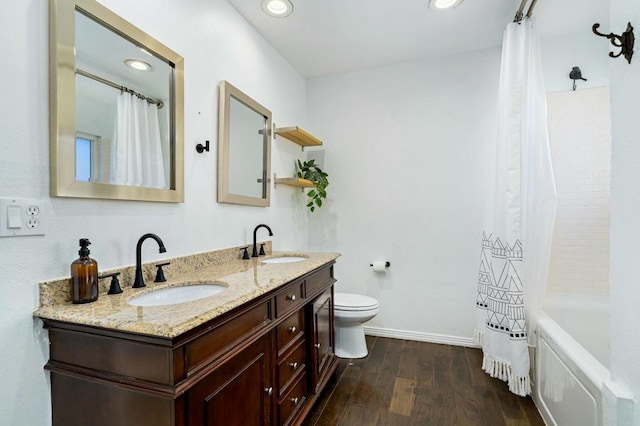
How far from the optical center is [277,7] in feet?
6.84

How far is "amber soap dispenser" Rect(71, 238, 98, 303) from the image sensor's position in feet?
3.46

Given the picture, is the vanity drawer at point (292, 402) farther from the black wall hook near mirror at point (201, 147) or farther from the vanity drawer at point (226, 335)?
the black wall hook near mirror at point (201, 147)

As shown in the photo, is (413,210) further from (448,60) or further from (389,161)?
(448,60)

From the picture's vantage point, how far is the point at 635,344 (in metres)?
0.94

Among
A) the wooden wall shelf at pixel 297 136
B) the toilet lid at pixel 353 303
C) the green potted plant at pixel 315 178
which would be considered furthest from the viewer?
the green potted plant at pixel 315 178

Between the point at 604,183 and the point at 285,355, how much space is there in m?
2.55

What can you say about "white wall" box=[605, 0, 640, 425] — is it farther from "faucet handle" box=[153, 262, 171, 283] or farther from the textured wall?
"faucet handle" box=[153, 262, 171, 283]

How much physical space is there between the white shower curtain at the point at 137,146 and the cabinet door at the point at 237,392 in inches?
34.0

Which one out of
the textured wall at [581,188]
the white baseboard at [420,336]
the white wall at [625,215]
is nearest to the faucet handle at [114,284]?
the white wall at [625,215]

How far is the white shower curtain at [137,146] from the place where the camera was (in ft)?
4.29

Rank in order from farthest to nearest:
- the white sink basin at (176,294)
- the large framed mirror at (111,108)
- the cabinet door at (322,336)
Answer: the cabinet door at (322,336)
the white sink basin at (176,294)
the large framed mirror at (111,108)

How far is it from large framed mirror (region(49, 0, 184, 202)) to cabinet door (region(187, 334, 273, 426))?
2.63 ft

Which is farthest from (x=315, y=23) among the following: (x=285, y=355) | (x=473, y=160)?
(x=285, y=355)

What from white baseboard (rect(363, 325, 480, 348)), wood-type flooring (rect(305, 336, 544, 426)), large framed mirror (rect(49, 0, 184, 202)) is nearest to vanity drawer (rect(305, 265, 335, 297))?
wood-type flooring (rect(305, 336, 544, 426))
